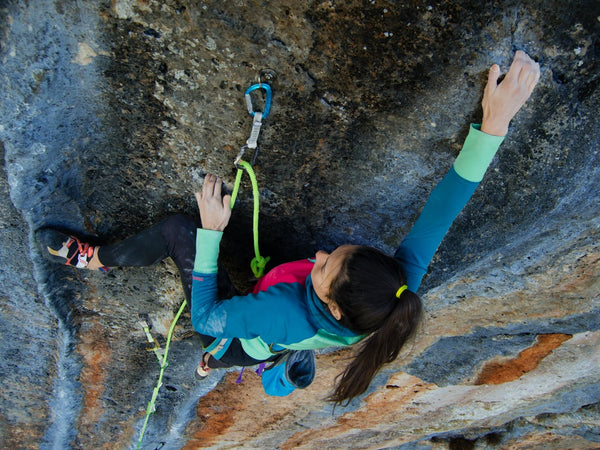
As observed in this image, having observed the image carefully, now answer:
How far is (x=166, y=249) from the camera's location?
5.10 ft

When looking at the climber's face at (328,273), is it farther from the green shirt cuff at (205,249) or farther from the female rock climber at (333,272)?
the green shirt cuff at (205,249)

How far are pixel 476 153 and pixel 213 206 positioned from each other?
0.82 metres

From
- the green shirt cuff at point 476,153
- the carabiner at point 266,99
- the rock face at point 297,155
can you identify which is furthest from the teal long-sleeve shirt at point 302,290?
the carabiner at point 266,99

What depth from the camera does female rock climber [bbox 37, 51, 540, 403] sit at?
3.96 feet

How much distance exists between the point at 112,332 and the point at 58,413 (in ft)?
2.85

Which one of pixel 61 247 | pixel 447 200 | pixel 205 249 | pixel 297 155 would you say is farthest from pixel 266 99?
pixel 61 247

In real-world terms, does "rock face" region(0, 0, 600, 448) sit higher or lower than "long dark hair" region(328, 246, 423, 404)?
higher

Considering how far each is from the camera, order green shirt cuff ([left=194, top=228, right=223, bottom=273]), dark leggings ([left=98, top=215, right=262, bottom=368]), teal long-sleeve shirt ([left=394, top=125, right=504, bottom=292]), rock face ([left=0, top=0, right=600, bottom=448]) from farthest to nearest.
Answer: dark leggings ([left=98, top=215, right=262, bottom=368]) → green shirt cuff ([left=194, top=228, right=223, bottom=273]) → teal long-sleeve shirt ([left=394, top=125, right=504, bottom=292]) → rock face ([left=0, top=0, right=600, bottom=448])

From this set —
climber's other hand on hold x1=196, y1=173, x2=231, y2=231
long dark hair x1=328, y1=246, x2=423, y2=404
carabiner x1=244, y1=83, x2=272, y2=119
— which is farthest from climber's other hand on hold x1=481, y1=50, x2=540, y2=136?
climber's other hand on hold x1=196, y1=173, x2=231, y2=231

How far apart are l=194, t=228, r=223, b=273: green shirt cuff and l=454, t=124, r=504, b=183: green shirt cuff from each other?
0.77 meters

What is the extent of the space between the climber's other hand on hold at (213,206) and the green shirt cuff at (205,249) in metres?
0.04

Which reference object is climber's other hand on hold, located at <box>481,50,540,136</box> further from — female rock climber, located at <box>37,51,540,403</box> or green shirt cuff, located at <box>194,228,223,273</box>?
green shirt cuff, located at <box>194,228,223,273</box>

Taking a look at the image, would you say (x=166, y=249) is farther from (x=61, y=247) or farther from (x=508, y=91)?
(x=508, y=91)

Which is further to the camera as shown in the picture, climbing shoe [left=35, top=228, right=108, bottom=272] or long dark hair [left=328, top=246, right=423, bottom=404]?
climbing shoe [left=35, top=228, right=108, bottom=272]
